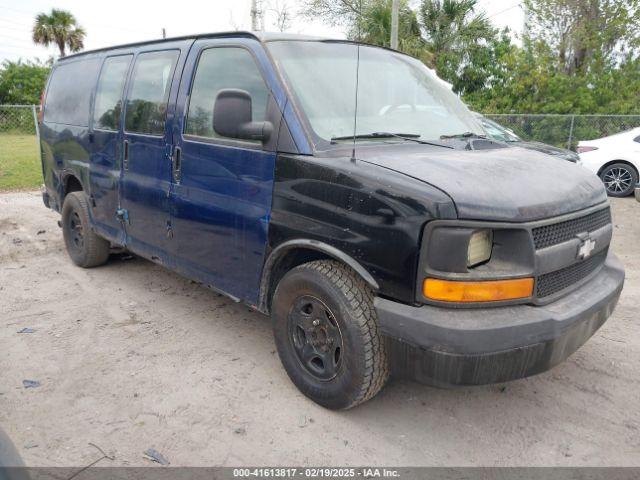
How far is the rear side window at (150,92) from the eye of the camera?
3.88 m

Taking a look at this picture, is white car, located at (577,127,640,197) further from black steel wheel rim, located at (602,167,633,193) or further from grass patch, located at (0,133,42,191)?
grass patch, located at (0,133,42,191)

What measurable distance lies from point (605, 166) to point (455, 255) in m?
9.81

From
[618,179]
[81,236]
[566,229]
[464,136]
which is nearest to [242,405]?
[566,229]

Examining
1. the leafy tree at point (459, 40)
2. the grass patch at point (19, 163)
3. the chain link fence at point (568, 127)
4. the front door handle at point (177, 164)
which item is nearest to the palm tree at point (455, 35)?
the leafy tree at point (459, 40)

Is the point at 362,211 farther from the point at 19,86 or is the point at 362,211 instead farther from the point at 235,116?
the point at 19,86

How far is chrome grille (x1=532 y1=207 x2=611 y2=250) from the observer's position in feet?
8.18

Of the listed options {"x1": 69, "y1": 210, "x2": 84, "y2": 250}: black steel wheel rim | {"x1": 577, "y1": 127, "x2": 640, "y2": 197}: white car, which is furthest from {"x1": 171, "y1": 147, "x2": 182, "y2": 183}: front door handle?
{"x1": 577, "y1": 127, "x2": 640, "y2": 197}: white car

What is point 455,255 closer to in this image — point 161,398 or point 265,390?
point 265,390

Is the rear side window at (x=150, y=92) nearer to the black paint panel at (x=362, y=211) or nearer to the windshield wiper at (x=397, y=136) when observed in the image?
the black paint panel at (x=362, y=211)

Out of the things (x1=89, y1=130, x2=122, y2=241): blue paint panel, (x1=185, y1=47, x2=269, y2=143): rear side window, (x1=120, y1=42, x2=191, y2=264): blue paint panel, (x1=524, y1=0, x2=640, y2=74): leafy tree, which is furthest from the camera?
(x1=524, y1=0, x2=640, y2=74): leafy tree

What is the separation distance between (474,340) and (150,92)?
10.3 feet

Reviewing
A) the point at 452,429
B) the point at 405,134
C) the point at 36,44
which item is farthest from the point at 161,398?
the point at 36,44

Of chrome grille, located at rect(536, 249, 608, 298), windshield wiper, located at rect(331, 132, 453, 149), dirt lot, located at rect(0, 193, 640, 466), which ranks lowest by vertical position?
dirt lot, located at rect(0, 193, 640, 466)

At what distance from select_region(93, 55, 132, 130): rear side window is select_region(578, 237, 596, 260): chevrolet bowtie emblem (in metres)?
3.73
